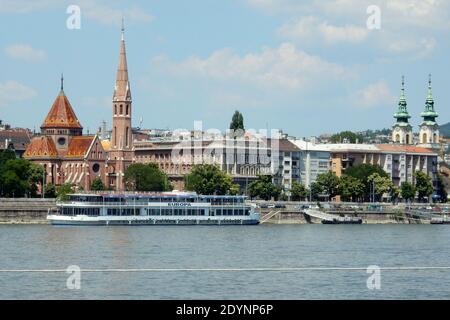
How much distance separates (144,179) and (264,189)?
11887 mm

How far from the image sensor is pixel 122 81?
5246 inches

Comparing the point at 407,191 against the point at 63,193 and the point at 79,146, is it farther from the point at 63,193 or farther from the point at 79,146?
the point at 63,193

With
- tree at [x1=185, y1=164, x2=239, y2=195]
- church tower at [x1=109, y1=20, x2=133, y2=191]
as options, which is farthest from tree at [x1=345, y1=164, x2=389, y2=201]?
church tower at [x1=109, y1=20, x2=133, y2=191]

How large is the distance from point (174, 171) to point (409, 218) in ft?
117

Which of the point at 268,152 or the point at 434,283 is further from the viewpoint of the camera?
the point at 268,152

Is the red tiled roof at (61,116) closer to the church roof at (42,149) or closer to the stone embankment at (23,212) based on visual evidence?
the church roof at (42,149)

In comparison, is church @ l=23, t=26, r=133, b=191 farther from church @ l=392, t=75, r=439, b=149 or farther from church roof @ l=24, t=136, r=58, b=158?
church @ l=392, t=75, r=439, b=149

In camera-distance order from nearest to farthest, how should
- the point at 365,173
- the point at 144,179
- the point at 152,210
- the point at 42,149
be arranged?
the point at 152,210 < the point at 144,179 < the point at 42,149 < the point at 365,173

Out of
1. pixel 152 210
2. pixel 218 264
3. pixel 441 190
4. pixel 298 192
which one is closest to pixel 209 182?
pixel 298 192
